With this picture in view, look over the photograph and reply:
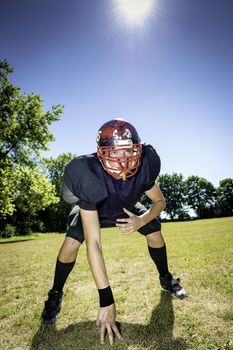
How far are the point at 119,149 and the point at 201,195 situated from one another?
9699cm

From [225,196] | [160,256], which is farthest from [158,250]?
[225,196]

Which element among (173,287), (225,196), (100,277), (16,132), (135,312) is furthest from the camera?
(225,196)

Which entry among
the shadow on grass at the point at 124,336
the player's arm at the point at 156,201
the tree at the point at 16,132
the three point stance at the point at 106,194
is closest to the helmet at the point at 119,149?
the three point stance at the point at 106,194

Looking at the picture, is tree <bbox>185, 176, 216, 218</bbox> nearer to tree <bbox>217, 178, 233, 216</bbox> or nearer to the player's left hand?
tree <bbox>217, 178, 233, 216</bbox>

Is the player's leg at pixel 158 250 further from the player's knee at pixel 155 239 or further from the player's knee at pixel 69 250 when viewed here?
the player's knee at pixel 69 250

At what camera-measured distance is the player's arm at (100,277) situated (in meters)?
2.78

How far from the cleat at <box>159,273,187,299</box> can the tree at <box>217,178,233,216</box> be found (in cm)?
9190

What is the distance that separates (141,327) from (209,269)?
3011 mm

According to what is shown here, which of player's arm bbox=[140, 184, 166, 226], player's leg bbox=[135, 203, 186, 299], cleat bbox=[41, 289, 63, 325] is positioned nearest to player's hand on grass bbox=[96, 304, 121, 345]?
cleat bbox=[41, 289, 63, 325]

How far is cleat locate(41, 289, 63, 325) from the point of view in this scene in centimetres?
353

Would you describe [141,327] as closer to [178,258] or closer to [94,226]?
[94,226]

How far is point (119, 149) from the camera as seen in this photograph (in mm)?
3258

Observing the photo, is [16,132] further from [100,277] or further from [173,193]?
[173,193]

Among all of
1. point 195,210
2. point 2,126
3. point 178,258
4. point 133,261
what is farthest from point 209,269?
point 195,210
